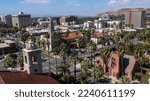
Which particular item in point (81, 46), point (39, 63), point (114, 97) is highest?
point (114, 97)

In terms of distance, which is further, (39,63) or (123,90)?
(39,63)

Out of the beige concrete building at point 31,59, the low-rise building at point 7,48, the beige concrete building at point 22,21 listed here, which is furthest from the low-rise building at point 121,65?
the beige concrete building at point 22,21

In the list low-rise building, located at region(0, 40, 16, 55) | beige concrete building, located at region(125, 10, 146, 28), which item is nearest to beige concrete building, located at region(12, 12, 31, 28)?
low-rise building, located at region(0, 40, 16, 55)

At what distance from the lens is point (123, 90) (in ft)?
8.36

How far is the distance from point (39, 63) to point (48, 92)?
6.08 m

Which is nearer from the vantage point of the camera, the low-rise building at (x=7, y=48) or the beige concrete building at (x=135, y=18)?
the low-rise building at (x=7, y=48)

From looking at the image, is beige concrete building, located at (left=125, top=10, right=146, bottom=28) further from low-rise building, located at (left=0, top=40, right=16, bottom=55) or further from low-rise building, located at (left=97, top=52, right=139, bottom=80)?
low-rise building, located at (left=97, top=52, right=139, bottom=80)

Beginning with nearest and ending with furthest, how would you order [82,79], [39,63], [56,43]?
[39,63], [82,79], [56,43]

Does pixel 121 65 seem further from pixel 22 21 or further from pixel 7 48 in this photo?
pixel 22 21

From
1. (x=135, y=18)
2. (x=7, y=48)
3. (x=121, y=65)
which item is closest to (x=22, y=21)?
(x=7, y=48)

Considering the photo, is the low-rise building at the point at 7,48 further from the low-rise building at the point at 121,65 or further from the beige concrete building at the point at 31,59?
the beige concrete building at the point at 31,59

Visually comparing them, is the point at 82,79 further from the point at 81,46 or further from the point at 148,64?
the point at 81,46

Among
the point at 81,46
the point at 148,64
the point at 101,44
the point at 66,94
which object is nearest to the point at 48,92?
the point at 66,94

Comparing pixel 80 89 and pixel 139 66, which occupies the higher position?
pixel 80 89
